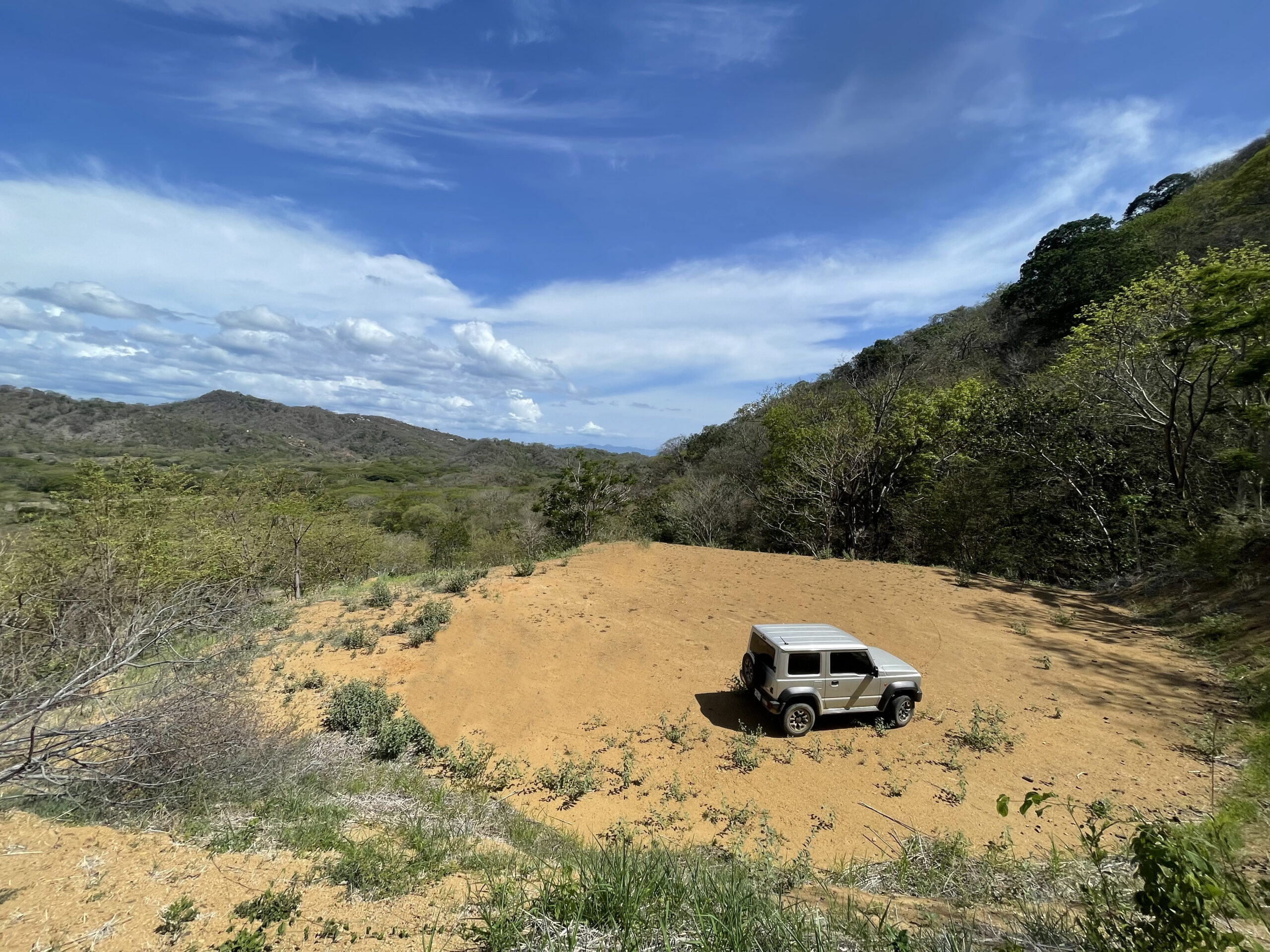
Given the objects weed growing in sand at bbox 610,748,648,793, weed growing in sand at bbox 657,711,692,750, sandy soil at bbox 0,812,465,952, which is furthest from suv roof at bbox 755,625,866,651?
sandy soil at bbox 0,812,465,952

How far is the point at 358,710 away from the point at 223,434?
488 ft

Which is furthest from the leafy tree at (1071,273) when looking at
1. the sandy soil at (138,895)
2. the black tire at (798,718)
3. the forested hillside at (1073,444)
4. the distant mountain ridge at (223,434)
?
the distant mountain ridge at (223,434)

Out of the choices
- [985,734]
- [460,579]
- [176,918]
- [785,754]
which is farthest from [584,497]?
[176,918]

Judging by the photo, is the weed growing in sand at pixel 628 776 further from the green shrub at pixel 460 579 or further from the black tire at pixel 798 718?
the green shrub at pixel 460 579

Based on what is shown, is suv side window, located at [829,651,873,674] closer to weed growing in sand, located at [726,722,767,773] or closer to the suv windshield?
the suv windshield

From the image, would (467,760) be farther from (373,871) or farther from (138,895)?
(138,895)

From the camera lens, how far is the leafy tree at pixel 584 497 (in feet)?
78.9

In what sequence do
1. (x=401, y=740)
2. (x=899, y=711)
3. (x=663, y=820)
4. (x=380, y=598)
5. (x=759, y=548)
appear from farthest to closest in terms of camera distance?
(x=759, y=548), (x=380, y=598), (x=899, y=711), (x=401, y=740), (x=663, y=820)

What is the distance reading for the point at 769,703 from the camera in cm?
689

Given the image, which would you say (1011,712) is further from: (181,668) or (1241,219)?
(1241,219)

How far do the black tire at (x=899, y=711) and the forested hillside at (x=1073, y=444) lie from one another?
8.78 meters

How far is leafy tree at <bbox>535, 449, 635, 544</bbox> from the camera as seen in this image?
24.0 meters

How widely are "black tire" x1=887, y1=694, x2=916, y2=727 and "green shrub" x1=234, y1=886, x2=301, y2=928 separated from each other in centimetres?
686

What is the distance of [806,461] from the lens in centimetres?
2142
